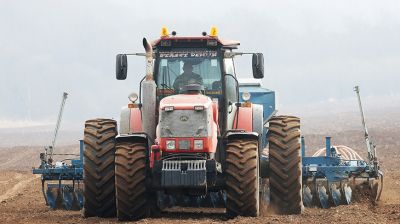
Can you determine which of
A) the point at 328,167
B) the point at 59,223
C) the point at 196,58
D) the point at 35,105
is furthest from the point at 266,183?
the point at 35,105

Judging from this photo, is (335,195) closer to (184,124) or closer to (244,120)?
(244,120)

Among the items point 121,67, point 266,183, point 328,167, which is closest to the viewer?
point 121,67

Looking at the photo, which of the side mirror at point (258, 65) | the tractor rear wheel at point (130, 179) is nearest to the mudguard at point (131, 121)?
the tractor rear wheel at point (130, 179)

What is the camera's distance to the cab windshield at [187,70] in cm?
1267

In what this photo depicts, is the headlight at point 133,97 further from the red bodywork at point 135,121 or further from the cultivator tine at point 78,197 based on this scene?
the cultivator tine at point 78,197

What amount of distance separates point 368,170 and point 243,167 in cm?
461

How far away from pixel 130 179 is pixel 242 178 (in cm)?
155

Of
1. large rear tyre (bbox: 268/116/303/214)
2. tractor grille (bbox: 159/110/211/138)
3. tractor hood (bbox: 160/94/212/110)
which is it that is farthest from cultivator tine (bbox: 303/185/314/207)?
tractor grille (bbox: 159/110/211/138)

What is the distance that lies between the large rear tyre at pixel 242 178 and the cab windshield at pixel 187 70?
1549 mm

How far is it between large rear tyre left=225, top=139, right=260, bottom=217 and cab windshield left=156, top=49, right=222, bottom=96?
155cm

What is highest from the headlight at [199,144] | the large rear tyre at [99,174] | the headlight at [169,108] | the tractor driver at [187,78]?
the tractor driver at [187,78]

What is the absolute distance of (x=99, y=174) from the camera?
39.8 feet

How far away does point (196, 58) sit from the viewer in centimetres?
1280

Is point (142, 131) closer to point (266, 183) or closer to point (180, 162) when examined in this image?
point (180, 162)
